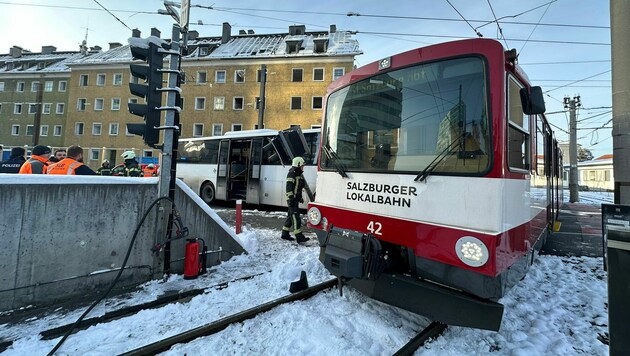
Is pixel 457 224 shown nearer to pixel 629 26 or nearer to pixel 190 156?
pixel 629 26

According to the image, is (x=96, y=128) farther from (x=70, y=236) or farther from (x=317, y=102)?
(x=70, y=236)

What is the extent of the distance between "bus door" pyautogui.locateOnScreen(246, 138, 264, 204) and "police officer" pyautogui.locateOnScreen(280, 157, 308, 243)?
5416 mm

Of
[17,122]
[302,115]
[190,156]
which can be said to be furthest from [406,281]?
[17,122]

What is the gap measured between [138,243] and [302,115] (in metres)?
29.0

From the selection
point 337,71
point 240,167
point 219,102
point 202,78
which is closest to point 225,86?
point 219,102

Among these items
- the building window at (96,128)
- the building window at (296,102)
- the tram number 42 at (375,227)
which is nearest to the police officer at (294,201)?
the tram number 42 at (375,227)

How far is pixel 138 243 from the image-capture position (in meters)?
4.33

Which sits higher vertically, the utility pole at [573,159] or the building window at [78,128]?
the building window at [78,128]

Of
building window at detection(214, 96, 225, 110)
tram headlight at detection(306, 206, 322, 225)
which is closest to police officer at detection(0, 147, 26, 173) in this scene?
tram headlight at detection(306, 206, 322, 225)

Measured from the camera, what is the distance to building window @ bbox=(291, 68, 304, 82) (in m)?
32.5

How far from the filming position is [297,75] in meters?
32.7

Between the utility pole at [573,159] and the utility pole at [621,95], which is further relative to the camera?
the utility pole at [573,159]

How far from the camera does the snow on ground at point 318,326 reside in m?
2.76

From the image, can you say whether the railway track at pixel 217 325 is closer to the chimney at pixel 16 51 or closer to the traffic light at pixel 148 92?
the traffic light at pixel 148 92
